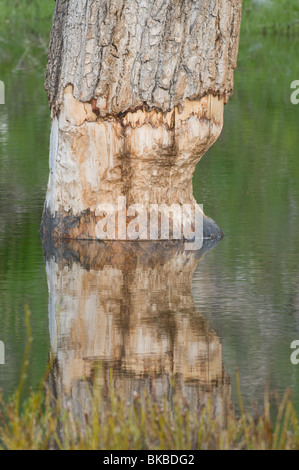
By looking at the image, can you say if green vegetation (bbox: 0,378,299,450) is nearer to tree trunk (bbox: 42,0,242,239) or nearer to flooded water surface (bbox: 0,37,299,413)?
flooded water surface (bbox: 0,37,299,413)

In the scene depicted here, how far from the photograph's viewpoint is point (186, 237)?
27.6 feet

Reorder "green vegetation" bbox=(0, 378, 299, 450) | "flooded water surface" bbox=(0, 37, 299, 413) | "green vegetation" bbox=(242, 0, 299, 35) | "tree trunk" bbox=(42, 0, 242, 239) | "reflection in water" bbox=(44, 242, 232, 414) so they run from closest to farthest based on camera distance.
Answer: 1. "green vegetation" bbox=(0, 378, 299, 450)
2. "reflection in water" bbox=(44, 242, 232, 414)
3. "flooded water surface" bbox=(0, 37, 299, 413)
4. "tree trunk" bbox=(42, 0, 242, 239)
5. "green vegetation" bbox=(242, 0, 299, 35)

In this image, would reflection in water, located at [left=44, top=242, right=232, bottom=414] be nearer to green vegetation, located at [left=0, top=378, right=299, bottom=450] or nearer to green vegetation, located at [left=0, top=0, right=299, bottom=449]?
green vegetation, located at [left=0, top=0, right=299, bottom=449]

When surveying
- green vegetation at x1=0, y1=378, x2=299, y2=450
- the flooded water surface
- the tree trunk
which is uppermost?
the tree trunk

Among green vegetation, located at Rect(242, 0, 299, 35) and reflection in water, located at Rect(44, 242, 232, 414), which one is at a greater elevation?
green vegetation, located at Rect(242, 0, 299, 35)

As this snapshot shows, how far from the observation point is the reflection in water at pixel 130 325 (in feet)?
16.7

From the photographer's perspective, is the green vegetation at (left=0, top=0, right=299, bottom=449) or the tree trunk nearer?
the green vegetation at (left=0, top=0, right=299, bottom=449)

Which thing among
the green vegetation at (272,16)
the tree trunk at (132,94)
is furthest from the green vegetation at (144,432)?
the green vegetation at (272,16)

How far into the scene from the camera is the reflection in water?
16.7ft

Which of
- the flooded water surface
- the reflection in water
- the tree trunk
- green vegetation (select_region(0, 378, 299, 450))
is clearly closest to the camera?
green vegetation (select_region(0, 378, 299, 450))

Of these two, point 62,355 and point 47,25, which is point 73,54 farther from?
point 47,25

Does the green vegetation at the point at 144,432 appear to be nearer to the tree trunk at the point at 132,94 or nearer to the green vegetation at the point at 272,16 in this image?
the tree trunk at the point at 132,94

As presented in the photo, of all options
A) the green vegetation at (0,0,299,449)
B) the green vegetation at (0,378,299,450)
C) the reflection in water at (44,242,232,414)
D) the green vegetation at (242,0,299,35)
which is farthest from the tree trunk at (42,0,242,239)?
the green vegetation at (242,0,299,35)
